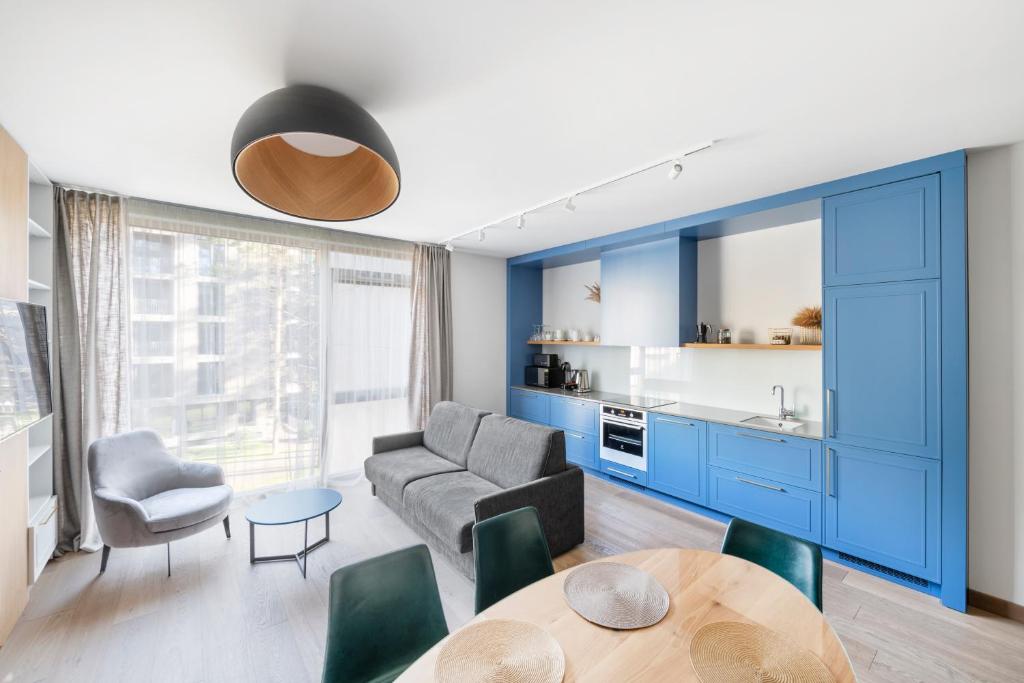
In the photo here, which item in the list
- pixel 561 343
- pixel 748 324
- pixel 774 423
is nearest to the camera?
pixel 774 423

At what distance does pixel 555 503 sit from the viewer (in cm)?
289

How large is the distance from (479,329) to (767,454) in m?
3.46

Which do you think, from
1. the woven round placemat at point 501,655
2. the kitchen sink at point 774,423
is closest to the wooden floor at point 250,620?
the kitchen sink at point 774,423

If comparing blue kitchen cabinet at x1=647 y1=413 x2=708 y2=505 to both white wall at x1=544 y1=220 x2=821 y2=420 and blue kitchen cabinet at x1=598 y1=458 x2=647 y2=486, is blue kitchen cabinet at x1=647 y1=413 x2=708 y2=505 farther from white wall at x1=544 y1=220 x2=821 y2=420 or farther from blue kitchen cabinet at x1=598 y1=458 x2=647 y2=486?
white wall at x1=544 y1=220 x2=821 y2=420

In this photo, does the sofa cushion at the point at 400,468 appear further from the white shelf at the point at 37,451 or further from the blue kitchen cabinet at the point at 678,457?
the white shelf at the point at 37,451

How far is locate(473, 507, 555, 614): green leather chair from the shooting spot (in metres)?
1.59

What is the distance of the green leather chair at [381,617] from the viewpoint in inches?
48.8

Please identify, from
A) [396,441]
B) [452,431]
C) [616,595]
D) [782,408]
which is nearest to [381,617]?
[616,595]

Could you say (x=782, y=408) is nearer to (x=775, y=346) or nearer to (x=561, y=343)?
(x=775, y=346)

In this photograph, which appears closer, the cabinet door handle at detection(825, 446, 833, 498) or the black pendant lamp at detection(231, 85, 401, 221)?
the black pendant lamp at detection(231, 85, 401, 221)

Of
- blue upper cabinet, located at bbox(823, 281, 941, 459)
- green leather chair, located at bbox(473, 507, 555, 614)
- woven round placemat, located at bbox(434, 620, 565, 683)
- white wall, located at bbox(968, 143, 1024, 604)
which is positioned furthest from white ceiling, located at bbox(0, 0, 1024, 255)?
woven round placemat, located at bbox(434, 620, 565, 683)

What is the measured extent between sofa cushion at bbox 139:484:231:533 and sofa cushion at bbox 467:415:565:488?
5.88ft

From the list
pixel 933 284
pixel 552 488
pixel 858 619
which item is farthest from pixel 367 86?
pixel 858 619

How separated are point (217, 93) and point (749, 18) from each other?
7.05 feet
